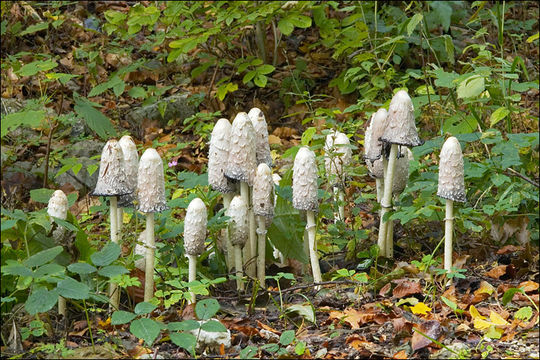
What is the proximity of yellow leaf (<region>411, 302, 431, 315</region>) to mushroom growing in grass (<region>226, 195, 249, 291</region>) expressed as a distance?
77 cm

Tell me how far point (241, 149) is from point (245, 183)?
205 millimetres

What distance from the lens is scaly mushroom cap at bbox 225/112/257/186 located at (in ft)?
9.30

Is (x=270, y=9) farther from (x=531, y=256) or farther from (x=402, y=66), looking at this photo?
(x=531, y=256)

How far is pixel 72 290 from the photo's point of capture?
214 cm

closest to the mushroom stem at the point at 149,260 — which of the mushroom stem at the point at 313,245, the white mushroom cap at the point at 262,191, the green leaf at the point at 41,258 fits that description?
the white mushroom cap at the point at 262,191

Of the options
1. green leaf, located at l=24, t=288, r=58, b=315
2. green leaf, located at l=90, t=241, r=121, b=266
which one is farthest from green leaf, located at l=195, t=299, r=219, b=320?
green leaf, located at l=24, t=288, r=58, b=315

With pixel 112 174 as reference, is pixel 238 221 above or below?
below

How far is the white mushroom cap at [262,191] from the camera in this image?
2855mm

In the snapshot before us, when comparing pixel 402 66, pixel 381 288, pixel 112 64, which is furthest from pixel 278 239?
pixel 112 64

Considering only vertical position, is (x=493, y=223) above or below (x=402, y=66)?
below

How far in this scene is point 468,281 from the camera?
3.02 metres

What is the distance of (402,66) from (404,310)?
4.00 meters

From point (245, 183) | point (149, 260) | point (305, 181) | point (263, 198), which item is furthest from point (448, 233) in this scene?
point (149, 260)

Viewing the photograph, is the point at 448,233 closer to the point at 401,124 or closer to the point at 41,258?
the point at 401,124
